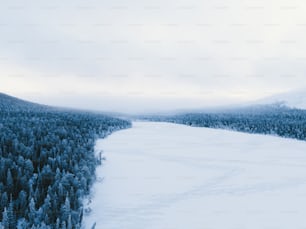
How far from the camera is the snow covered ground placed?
327 centimetres

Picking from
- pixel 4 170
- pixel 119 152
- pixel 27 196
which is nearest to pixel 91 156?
pixel 119 152

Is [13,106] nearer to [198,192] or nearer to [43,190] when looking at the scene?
[43,190]

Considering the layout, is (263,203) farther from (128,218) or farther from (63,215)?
(63,215)

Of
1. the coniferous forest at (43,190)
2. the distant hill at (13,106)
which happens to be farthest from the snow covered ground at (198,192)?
the distant hill at (13,106)

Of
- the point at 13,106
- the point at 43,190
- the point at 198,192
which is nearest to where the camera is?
the point at 43,190

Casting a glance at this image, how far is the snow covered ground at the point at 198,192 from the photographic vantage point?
3271mm

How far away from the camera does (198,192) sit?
424 centimetres

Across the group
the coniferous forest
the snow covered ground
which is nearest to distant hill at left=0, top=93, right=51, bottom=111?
the coniferous forest

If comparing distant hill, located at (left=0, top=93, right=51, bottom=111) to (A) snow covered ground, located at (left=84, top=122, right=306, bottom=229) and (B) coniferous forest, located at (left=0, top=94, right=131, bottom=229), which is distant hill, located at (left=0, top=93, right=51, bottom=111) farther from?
(A) snow covered ground, located at (left=84, top=122, right=306, bottom=229)

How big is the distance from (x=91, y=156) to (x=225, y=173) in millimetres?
2566

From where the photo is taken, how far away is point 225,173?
211 inches

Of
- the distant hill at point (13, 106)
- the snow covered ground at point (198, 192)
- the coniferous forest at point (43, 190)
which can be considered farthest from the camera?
the distant hill at point (13, 106)

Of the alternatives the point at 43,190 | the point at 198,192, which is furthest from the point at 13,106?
the point at 198,192

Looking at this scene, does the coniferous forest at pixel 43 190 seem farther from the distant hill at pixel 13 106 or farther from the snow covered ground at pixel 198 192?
the distant hill at pixel 13 106
